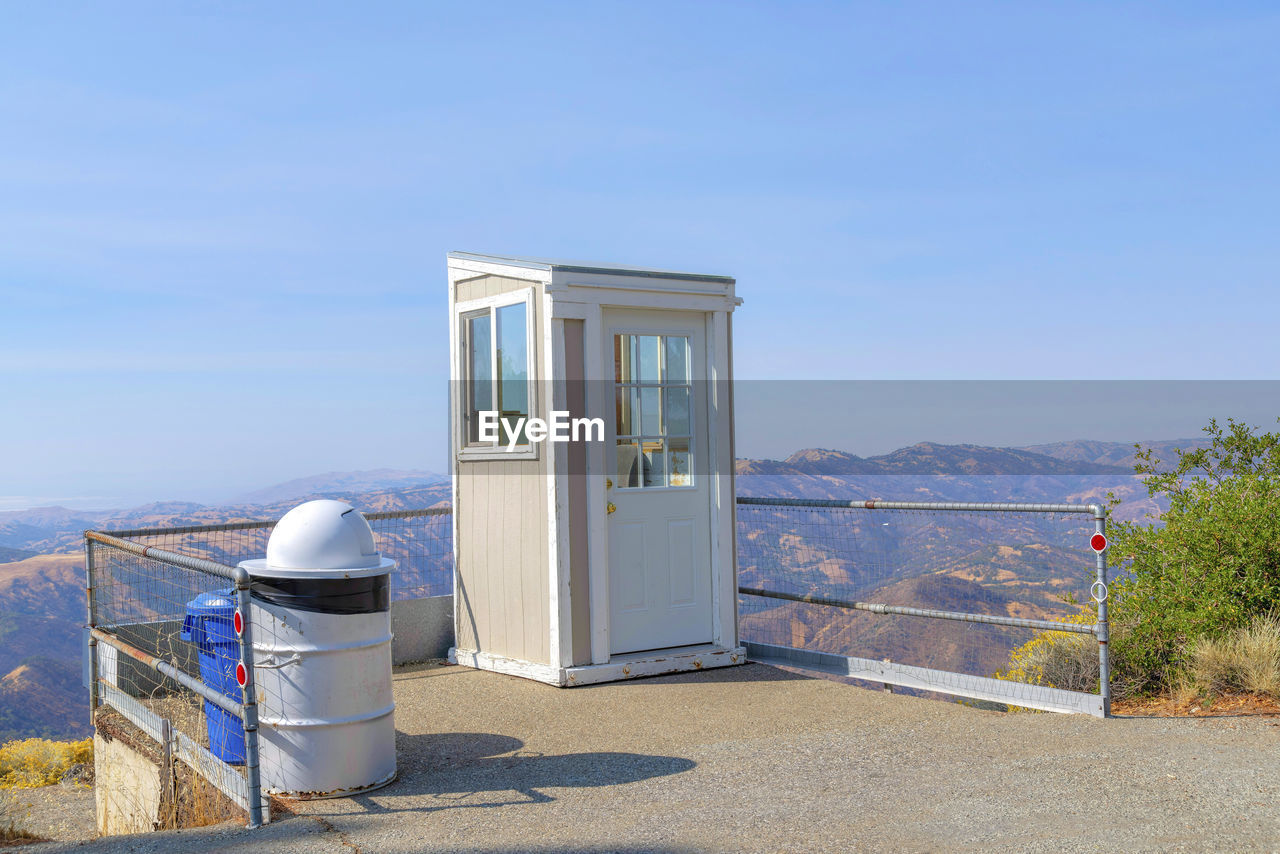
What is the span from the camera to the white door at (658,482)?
7.00 meters

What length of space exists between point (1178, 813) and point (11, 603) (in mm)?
57124

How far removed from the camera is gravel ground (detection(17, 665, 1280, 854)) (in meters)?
3.96

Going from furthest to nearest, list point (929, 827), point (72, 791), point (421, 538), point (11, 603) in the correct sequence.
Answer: point (11, 603), point (72, 791), point (421, 538), point (929, 827)

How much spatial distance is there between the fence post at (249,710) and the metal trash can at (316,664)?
12.1 inches

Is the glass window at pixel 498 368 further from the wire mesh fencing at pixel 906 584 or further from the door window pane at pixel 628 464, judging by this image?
the wire mesh fencing at pixel 906 584

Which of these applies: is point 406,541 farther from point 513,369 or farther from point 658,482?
point 658,482

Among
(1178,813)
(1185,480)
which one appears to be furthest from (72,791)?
(1185,480)

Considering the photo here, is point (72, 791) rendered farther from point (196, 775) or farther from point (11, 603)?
point (11, 603)

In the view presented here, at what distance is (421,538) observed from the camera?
8125mm

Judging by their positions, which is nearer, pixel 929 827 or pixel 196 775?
pixel 929 827

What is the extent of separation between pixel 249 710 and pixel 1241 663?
18.4 ft

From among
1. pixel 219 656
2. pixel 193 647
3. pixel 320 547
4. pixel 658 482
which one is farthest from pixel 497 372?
pixel 219 656

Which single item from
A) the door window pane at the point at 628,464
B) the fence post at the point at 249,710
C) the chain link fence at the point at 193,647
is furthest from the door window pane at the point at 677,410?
the fence post at the point at 249,710

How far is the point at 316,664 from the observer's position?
4547 mm
